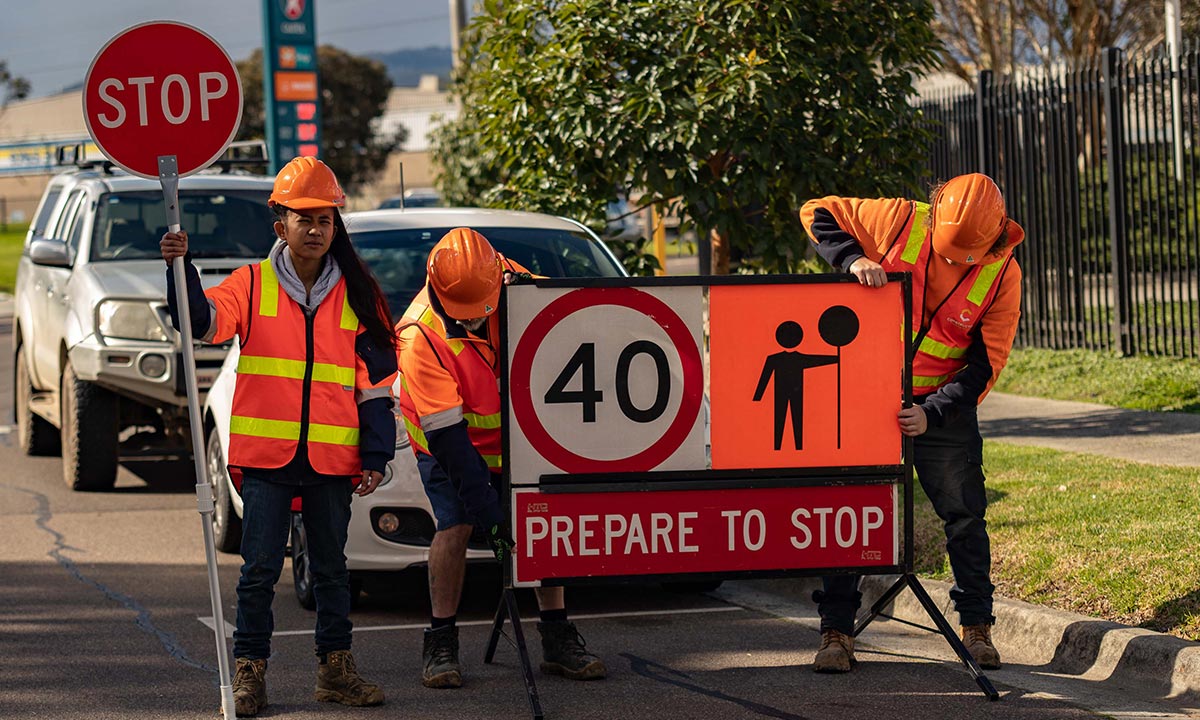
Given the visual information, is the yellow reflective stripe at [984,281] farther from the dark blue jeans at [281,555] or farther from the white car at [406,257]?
the white car at [406,257]

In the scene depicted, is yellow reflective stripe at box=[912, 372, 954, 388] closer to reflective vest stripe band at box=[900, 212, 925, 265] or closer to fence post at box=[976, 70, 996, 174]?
reflective vest stripe band at box=[900, 212, 925, 265]

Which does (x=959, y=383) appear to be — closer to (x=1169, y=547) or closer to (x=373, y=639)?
(x=1169, y=547)

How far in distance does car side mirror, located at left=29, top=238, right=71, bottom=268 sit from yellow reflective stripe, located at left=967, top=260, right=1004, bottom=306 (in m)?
6.89

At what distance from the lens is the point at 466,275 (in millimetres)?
5730

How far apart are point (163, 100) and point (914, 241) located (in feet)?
9.22

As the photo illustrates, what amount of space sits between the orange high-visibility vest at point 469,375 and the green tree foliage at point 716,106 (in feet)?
12.3

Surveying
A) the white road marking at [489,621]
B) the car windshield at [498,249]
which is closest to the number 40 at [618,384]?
the white road marking at [489,621]

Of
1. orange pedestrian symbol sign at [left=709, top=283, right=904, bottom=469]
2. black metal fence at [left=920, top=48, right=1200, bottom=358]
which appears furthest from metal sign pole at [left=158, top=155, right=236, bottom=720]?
black metal fence at [left=920, top=48, right=1200, bottom=358]

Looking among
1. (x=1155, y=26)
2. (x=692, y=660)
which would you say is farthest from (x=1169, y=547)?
(x=1155, y=26)

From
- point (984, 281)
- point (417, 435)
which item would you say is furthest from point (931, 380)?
point (417, 435)

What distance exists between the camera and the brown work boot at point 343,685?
5801 mm

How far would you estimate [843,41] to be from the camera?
9.91 meters

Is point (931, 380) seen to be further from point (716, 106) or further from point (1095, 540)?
point (716, 106)

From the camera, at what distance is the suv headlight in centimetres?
1052
